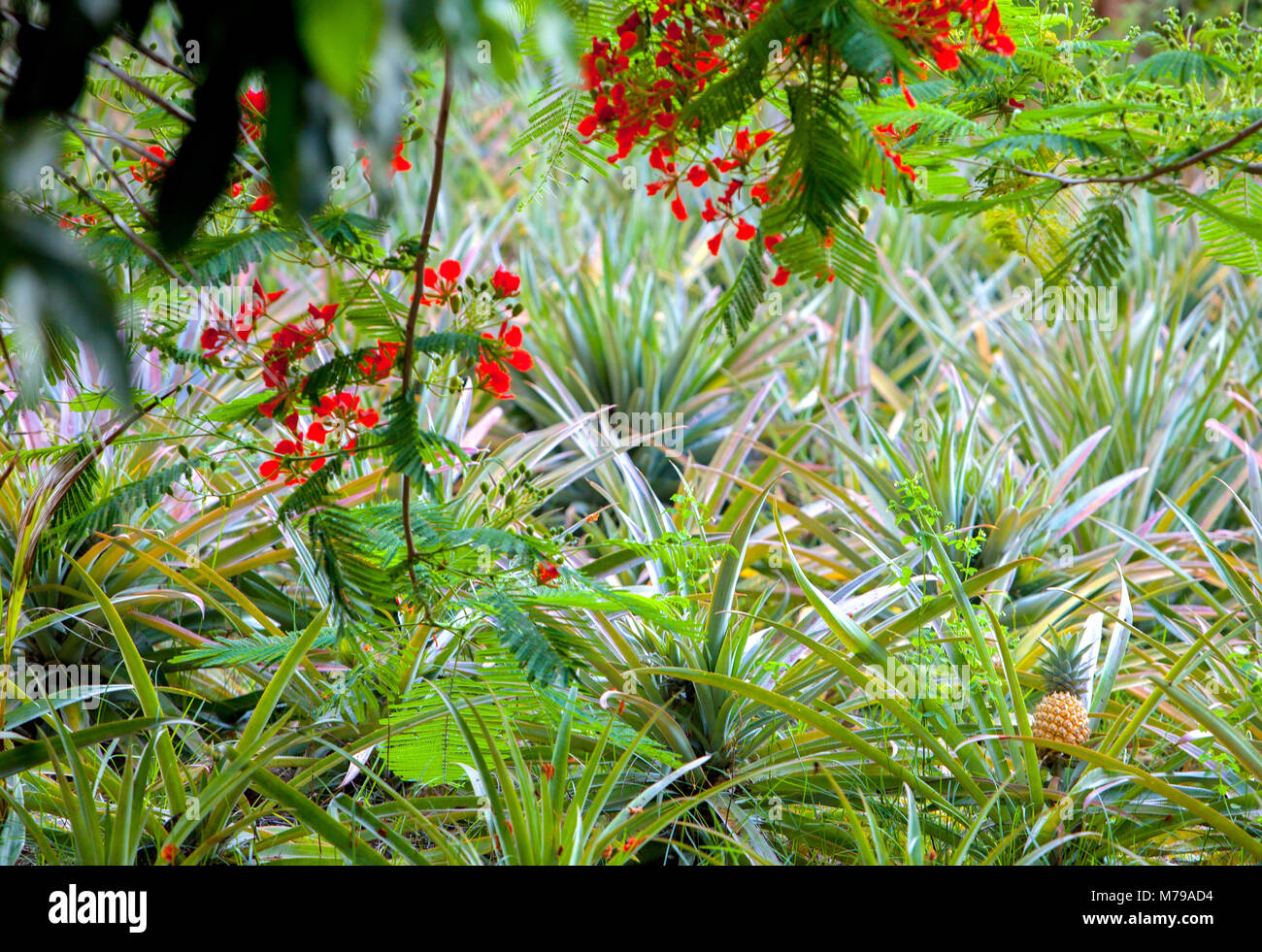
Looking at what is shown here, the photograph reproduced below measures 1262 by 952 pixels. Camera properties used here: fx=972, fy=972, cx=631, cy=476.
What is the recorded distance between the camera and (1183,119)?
112 cm

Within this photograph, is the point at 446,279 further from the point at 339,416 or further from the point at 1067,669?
the point at 1067,669

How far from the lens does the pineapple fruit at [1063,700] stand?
1.61 meters

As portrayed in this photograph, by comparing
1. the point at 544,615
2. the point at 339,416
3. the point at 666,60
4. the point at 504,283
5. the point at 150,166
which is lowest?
the point at 544,615

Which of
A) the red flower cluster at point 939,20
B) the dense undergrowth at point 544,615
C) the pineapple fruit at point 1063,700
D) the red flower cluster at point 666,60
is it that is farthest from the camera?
the pineapple fruit at point 1063,700

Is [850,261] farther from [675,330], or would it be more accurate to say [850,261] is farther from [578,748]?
[675,330]

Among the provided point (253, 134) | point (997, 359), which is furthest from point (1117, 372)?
point (253, 134)

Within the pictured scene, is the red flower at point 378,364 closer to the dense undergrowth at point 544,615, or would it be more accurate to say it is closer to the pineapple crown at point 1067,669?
the dense undergrowth at point 544,615

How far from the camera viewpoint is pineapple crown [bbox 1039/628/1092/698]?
1.70m

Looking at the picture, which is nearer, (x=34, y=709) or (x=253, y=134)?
(x=253, y=134)

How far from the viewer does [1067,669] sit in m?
1.70

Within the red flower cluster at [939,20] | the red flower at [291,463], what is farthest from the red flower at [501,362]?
the red flower cluster at [939,20]

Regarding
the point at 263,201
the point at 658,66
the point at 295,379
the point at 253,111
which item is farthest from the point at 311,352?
the point at 658,66

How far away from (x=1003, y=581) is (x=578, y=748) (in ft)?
3.62

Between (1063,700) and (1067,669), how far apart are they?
0.07 m
